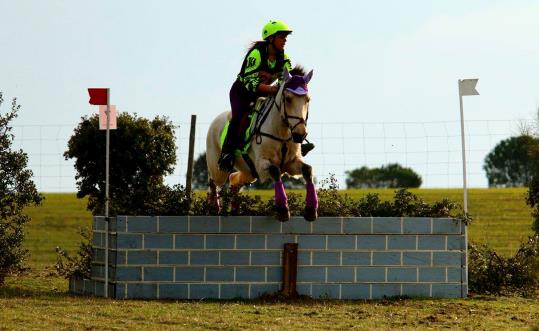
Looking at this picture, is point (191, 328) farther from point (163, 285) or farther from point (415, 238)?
point (415, 238)

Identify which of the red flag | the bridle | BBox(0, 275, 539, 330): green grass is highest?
the red flag

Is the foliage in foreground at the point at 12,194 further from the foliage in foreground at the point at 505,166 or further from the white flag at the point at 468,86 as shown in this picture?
the foliage in foreground at the point at 505,166

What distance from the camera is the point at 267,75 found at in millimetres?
12719

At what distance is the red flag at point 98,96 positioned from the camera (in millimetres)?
13086

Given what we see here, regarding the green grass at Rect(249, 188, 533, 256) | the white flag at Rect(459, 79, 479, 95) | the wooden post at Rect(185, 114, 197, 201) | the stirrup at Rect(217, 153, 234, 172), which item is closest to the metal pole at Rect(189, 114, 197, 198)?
the wooden post at Rect(185, 114, 197, 201)

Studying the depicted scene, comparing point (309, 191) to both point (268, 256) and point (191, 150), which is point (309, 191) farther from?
point (191, 150)

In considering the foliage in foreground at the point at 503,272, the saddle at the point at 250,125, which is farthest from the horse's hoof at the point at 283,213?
the foliage in foreground at the point at 503,272

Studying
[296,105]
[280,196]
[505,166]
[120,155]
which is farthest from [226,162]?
[505,166]

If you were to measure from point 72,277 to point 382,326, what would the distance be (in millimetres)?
4795

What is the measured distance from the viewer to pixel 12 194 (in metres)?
13.8

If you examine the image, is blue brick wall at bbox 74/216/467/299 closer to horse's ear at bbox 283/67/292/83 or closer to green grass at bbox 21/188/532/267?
horse's ear at bbox 283/67/292/83

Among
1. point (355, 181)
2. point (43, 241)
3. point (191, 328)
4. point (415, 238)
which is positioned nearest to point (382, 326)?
point (191, 328)

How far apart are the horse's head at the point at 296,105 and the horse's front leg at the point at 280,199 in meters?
0.56

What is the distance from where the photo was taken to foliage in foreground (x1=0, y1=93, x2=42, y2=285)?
13734 mm
